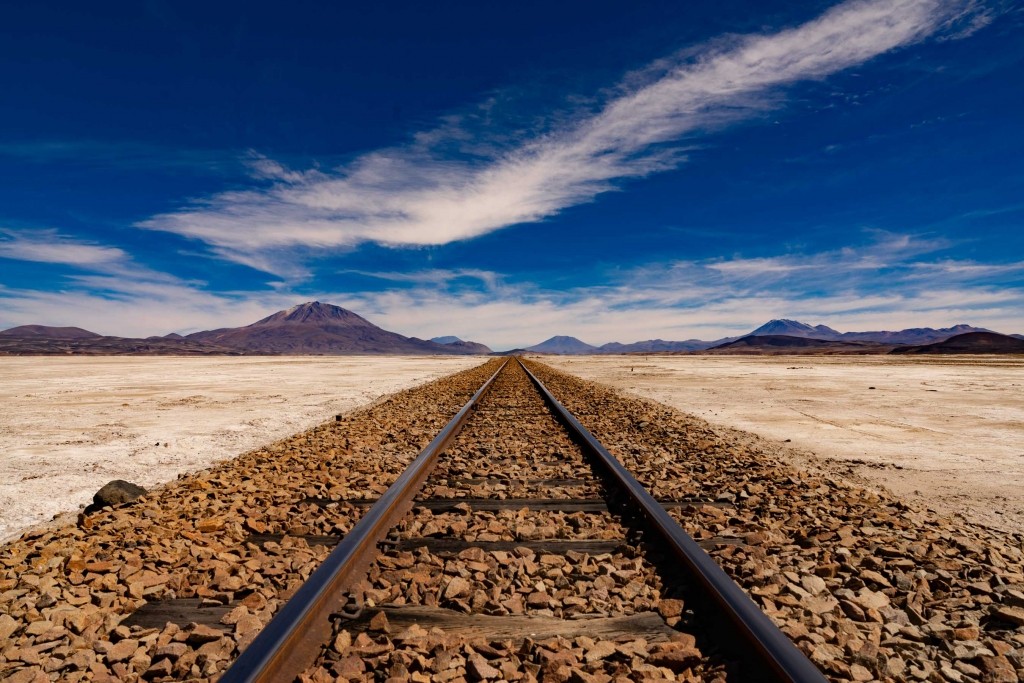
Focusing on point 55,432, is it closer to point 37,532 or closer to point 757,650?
point 37,532

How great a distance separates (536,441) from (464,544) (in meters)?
3.96

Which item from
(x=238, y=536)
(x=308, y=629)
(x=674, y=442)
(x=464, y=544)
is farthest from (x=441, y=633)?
(x=674, y=442)

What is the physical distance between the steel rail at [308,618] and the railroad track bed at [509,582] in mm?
108

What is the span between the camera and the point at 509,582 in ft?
9.97

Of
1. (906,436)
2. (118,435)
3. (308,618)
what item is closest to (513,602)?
(308,618)

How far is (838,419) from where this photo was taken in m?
10.7

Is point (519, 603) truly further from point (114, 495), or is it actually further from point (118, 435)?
point (118, 435)

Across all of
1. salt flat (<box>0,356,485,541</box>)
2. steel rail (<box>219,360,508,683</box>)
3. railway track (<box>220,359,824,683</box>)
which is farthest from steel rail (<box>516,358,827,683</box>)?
salt flat (<box>0,356,485,541</box>)

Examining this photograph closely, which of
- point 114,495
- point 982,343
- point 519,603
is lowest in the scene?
point 519,603

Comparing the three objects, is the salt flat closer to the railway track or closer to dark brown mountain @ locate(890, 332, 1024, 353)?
the railway track

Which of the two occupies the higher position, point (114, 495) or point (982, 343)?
point (982, 343)

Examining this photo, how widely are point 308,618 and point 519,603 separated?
3.60 ft

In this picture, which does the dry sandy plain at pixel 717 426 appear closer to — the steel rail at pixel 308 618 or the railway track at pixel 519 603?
the railway track at pixel 519 603

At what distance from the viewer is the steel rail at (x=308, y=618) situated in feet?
6.51
